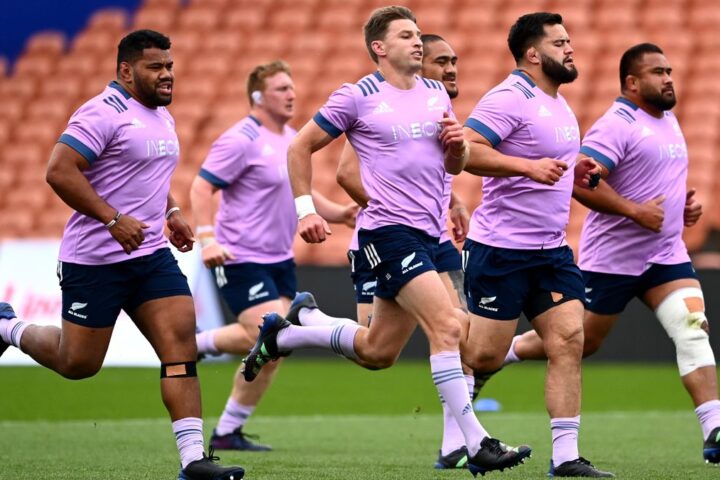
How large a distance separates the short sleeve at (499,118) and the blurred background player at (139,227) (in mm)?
1681

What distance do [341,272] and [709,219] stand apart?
5093mm

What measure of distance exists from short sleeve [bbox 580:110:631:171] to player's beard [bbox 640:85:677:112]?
0.27 meters

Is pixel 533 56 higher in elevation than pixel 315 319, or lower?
higher

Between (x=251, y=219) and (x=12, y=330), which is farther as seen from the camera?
(x=251, y=219)

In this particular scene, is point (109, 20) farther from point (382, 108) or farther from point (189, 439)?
point (189, 439)

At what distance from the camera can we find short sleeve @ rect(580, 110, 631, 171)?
8.17m

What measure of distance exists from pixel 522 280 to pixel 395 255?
0.87 metres

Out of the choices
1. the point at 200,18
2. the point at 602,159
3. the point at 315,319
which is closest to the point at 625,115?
the point at 602,159

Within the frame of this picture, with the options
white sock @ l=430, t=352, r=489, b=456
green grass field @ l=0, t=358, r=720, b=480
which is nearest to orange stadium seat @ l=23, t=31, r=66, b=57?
green grass field @ l=0, t=358, r=720, b=480

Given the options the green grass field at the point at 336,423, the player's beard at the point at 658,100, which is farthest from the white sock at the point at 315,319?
the player's beard at the point at 658,100

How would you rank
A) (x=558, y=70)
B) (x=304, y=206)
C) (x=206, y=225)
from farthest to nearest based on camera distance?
(x=206, y=225), (x=558, y=70), (x=304, y=206)

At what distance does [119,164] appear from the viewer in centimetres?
689

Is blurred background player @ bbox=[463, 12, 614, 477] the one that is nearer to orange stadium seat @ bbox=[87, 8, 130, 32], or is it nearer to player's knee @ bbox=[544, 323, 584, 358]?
player's knee @ bbox=[544, 323, 584, 358]

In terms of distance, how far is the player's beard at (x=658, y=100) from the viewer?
8.37m
